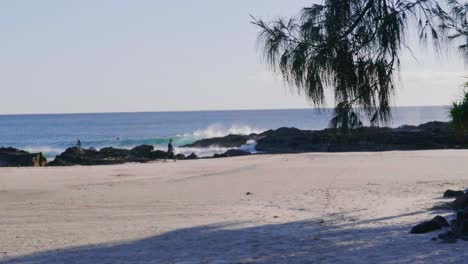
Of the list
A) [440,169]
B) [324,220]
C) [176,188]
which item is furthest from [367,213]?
[440,169]

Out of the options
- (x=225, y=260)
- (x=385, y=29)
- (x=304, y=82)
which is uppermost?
(x=385, y=29)

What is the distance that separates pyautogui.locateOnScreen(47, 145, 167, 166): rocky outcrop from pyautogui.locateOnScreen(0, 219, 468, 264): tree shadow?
2559 cm

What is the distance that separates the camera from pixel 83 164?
35.9 m

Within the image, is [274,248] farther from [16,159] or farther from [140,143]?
[140,143]

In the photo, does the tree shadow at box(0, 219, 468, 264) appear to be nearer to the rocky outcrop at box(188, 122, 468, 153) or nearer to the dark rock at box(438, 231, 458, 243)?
the dark rock at box(438, 231, 458, 243)

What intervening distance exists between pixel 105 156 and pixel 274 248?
30.0 metres

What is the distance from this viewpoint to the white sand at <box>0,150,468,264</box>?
30.6 feet

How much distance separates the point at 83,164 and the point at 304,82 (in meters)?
26.7

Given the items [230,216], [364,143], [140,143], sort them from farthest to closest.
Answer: [140,143] < [364,143] < [230,216]

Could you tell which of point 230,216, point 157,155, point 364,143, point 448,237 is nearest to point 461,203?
point 448,237

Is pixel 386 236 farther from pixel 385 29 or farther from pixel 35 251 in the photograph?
pixel 35 251

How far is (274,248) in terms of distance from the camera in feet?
31.7

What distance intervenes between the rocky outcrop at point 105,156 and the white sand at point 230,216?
11.2 meters

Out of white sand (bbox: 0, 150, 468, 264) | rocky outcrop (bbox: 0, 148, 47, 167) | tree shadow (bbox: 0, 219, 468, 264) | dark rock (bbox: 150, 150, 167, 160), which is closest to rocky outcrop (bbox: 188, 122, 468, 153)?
dark rock (bbox: 150, 150, 167, 160)
